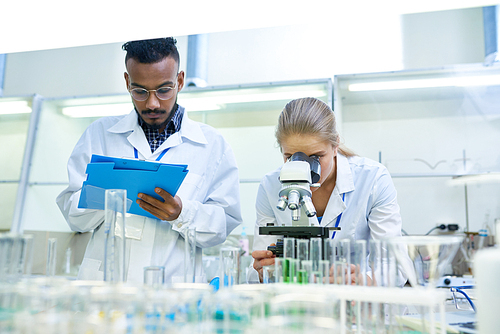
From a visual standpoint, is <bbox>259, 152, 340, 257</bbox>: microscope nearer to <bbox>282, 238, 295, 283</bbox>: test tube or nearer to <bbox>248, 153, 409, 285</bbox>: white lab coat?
<bbox>282, 238, 295, 283</bbox>: test tube

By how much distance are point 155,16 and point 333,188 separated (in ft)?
2.96

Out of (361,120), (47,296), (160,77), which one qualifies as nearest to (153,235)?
(160,77)

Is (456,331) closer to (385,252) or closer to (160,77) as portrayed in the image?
(385,252)

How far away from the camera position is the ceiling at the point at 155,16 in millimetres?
959

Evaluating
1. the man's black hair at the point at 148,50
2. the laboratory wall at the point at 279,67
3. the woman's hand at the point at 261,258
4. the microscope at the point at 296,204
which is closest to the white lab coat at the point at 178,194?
the man's black hair at the point at 148,50

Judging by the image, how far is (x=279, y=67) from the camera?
171 inches

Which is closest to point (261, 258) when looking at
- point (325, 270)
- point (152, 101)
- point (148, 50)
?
point (325, 270)

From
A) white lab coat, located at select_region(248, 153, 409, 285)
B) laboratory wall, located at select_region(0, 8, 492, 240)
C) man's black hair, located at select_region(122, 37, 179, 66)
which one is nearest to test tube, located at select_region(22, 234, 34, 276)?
white lab coat, located at select_region(248, 153, 409, 285)

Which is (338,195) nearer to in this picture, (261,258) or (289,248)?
(261,258)

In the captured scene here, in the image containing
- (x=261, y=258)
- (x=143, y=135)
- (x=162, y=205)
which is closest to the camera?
(x=261, y=258)

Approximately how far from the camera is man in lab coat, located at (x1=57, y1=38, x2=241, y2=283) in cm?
159

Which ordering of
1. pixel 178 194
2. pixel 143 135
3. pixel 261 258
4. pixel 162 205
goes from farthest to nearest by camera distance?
1. pixel 143 135
2. pixel 178 194
3. pixel 162 205
4. pixel 261 258

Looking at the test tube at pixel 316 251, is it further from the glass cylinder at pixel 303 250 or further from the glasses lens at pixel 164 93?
the glasses lens at pixel 164 93

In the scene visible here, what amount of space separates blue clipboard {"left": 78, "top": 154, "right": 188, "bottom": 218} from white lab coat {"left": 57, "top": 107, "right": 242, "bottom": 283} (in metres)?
0.21
